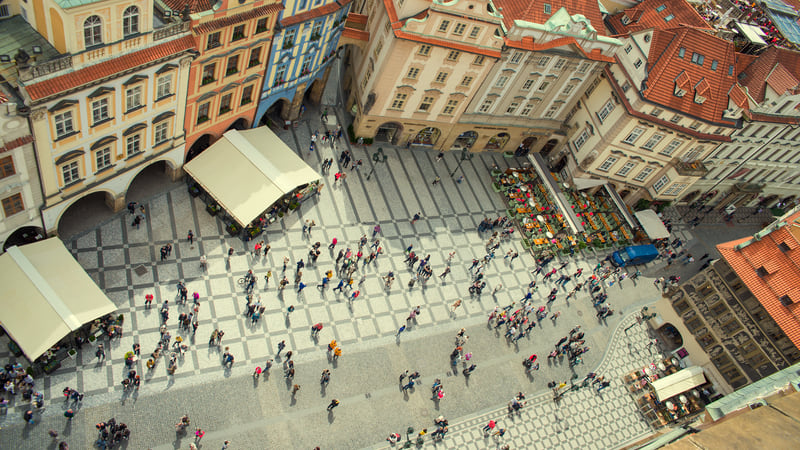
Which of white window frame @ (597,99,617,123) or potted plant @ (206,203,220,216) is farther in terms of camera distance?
white window frame @ (597,99,617,123)

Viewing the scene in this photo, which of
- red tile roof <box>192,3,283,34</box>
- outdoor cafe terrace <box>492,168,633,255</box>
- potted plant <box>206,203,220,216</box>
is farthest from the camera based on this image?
outdoor cafe terrace <box>492,168,633,255</box>

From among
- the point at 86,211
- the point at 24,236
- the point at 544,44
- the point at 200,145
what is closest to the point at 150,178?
the point at 200,145

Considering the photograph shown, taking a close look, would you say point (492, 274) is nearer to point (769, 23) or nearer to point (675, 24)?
point (675, 24)

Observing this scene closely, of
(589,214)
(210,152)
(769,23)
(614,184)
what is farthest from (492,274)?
(769,23)

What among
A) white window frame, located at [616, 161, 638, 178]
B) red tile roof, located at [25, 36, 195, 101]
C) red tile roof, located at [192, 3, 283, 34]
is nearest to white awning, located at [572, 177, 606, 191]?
white window frame, located at [616, 161, 638, 178]

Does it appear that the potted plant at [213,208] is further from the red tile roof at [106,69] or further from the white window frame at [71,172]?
the red tile roof at [106,69]

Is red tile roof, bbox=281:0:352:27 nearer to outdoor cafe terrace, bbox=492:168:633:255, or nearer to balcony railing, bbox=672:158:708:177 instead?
outdoor cafe terrace, bbox=492:168:633:255

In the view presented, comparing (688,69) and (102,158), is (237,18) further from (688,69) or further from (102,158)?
(688,69)
